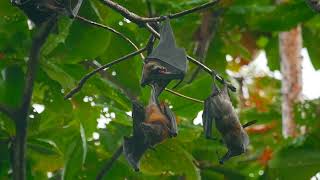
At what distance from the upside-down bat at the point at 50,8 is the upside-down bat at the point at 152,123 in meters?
0.43

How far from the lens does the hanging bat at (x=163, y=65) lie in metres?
2.93

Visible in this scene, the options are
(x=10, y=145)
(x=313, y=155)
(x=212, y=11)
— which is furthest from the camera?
(x=212, y=11)

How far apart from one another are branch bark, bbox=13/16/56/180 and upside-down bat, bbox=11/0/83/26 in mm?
549

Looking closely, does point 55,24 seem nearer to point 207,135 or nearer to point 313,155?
point 207,135

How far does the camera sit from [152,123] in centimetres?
310

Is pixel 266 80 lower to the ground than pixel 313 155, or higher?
higher

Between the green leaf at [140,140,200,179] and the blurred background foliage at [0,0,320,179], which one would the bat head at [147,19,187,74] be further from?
the green leaf at [140,140,200,179]

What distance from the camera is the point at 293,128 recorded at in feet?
18.8

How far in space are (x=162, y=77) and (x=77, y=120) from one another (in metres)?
1.55

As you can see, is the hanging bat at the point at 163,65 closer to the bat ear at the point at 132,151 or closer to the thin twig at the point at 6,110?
the bat ear at the point at 132,151

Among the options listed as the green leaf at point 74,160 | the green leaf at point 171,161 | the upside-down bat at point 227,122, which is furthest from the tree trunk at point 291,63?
the upside-down bat at point 227,122

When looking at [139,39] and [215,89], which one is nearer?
[215,89]

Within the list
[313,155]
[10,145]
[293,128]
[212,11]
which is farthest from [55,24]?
[293,128]

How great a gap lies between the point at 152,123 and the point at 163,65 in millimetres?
258
